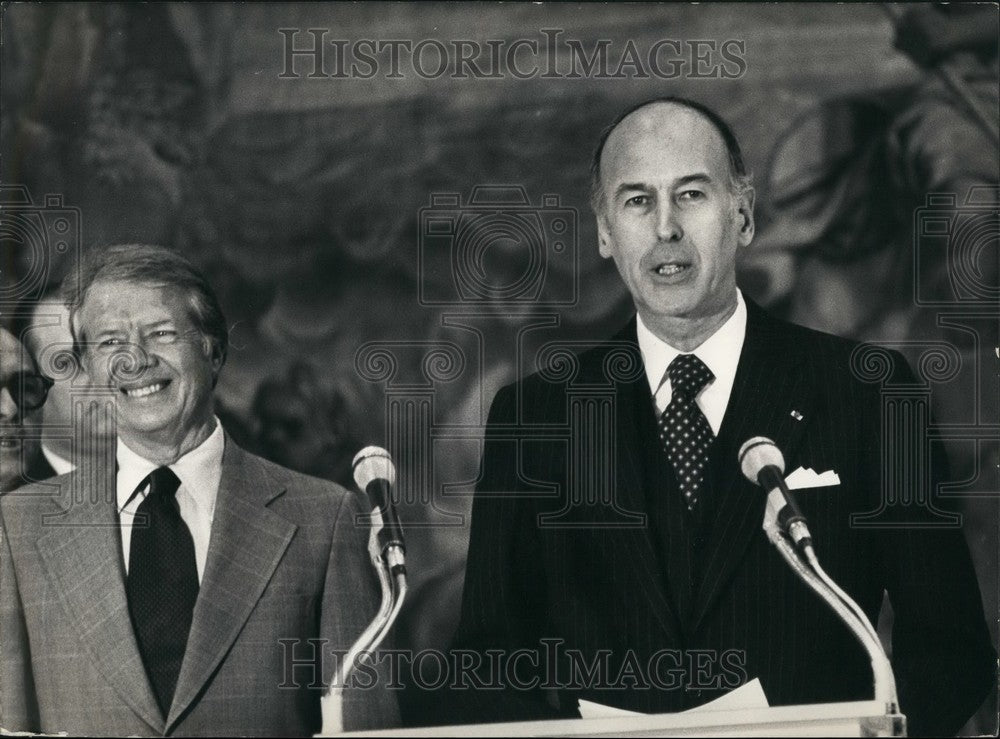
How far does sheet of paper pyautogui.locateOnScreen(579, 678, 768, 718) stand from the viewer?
4.85 meters

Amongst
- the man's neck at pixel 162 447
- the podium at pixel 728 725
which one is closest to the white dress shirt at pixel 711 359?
the podium at pixel 728 725

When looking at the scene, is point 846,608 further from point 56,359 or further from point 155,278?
point 56,359

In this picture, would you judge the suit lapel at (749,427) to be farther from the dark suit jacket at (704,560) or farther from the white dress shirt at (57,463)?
the white dress shirt at (57,463)

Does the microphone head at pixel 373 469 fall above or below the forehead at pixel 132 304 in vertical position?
below

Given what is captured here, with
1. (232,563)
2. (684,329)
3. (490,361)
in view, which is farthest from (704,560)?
(232,563)

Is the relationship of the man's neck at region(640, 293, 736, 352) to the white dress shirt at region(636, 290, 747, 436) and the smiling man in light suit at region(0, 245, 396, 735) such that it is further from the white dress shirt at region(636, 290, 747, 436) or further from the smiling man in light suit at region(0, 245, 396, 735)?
the smiling man in light suit at region(0, 245, 396, 735)

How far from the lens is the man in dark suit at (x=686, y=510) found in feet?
16.1

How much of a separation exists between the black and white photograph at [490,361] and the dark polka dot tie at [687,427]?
11mm

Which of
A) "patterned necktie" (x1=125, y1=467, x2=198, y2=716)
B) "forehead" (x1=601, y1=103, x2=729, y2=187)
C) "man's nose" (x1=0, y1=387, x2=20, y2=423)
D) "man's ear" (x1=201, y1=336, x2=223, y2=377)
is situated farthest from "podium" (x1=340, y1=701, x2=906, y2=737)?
"forehead" (x1=601, y1=103, x2=729, y2=187)

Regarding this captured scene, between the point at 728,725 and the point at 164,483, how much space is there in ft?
6.65

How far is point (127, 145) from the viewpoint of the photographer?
5.18 meters

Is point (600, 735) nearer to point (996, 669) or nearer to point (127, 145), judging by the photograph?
point (996, 669)

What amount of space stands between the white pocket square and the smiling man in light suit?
4.72 ft

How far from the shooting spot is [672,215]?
5.00 meters
